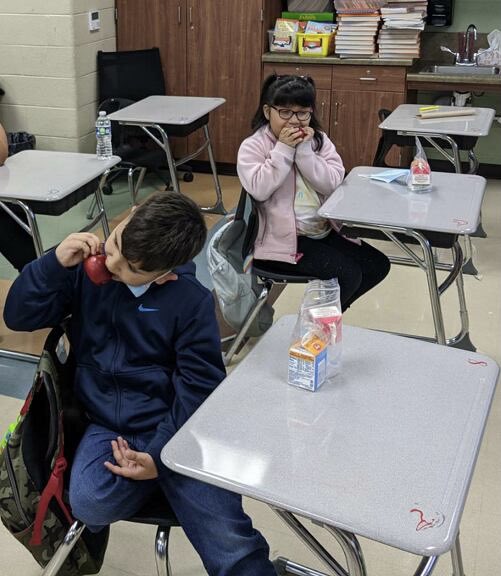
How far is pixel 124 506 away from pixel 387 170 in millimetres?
1780

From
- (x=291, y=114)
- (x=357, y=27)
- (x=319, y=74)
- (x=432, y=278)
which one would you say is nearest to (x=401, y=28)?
(x=357, y=27)

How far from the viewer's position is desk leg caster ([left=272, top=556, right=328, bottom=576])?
182 centimetres

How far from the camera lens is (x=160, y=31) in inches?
204

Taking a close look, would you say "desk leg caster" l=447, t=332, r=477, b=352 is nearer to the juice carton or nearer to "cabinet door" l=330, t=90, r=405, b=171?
the juice carton

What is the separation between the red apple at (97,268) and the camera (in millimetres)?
1500

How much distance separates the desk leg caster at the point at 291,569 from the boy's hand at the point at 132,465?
559mm

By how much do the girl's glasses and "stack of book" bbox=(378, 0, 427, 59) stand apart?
2.58 meters

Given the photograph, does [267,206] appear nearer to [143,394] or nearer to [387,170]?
[387,170]

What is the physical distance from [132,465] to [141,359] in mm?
216

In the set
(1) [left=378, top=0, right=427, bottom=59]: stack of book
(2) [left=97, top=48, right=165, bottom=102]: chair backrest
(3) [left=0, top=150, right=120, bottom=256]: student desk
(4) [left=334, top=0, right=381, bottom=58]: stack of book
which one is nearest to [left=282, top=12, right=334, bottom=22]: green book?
(4) [left=334, top=0, right=381, bottom=58]: stack of book

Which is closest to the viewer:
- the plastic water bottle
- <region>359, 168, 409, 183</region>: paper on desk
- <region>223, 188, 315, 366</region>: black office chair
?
<region>223, 188, 315, 366</region>: black office chair

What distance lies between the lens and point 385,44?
484cm

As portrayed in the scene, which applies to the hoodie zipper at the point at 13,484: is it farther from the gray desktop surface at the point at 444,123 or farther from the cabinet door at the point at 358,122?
the cabinet door at the point at 358,122

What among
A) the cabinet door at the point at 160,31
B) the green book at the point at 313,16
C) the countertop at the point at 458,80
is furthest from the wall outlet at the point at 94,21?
the countertop at the point at 458,80
